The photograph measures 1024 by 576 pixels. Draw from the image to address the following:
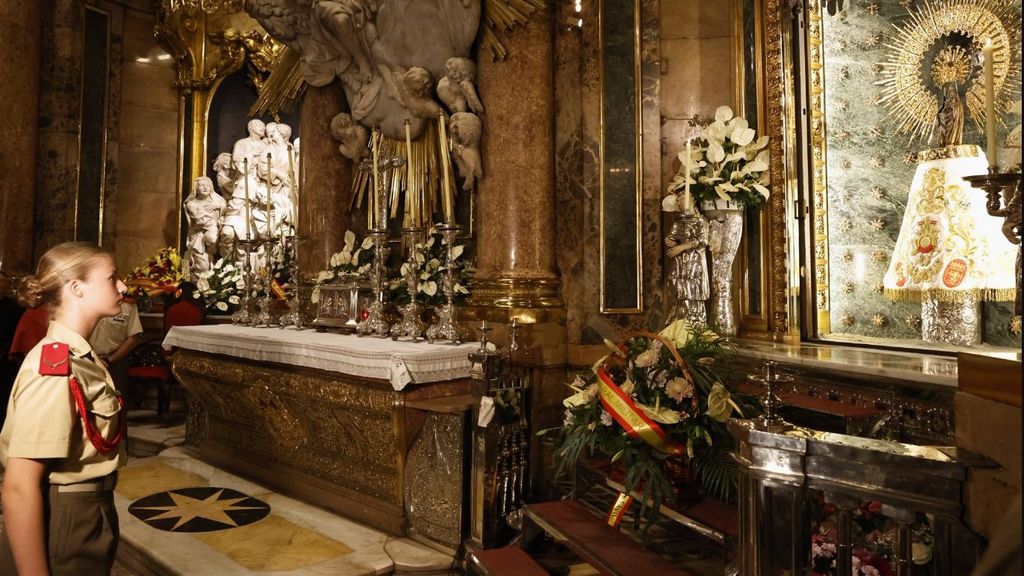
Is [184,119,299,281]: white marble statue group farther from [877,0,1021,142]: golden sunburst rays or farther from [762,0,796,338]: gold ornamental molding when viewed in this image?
[877,0,1021,142]: golden sunburst rays

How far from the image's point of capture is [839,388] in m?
3.15

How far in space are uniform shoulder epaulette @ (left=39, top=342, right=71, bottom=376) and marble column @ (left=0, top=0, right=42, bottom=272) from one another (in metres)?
7.19

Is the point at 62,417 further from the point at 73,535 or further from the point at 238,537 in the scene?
the point at 238,537

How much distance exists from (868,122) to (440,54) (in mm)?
3126

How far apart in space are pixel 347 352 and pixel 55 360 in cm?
232

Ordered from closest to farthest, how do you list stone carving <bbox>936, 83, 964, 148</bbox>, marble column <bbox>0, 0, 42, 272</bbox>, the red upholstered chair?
1. stone carving <bbox>936, 83, 964, 148</bbox>
2. the red upholstered chair
3. marble column <bbox>0, 0, 42, 272</bbox>

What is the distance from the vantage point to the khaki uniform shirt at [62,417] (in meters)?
1.87

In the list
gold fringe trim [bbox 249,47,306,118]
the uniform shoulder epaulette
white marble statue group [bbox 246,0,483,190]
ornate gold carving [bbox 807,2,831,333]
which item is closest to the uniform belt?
the uniform shoulder epaulette

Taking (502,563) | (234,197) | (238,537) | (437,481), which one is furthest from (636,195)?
(234,197)

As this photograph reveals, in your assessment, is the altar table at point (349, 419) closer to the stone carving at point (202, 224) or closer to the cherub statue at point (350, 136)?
the cherub statue at point (350, 136)

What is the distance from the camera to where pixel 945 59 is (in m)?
4.45

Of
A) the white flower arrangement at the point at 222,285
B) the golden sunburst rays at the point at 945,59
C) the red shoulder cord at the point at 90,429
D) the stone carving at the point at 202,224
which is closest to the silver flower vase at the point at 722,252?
the golden sunburst rays at the point at 945,59

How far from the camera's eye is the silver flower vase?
4.48 metres

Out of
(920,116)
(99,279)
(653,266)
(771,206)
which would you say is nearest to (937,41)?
(920,116)
